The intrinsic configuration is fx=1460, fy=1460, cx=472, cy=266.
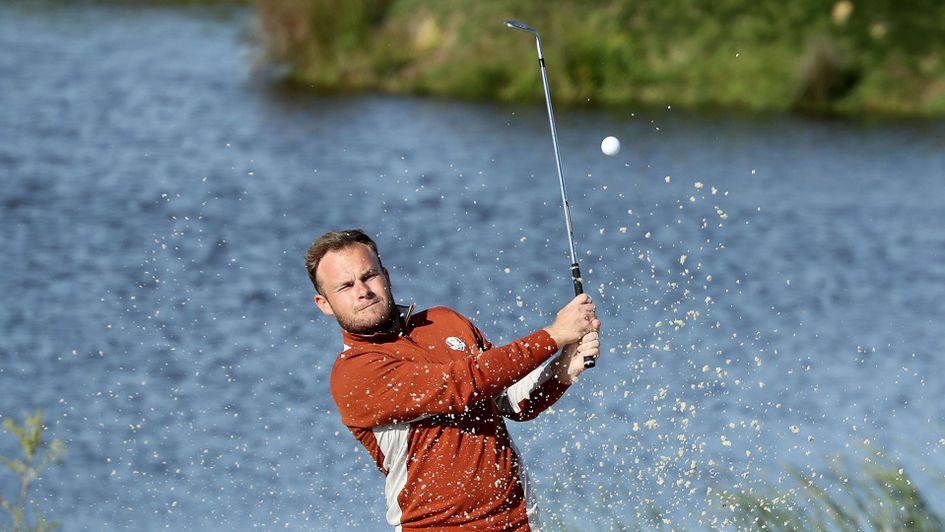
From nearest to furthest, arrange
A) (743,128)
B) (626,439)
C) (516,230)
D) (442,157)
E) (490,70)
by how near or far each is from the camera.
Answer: (626,439) < (516,230) < (442,157) < (743,128) < (490,70)

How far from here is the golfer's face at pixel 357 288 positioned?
16.4ft

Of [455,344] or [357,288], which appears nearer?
[357,288]

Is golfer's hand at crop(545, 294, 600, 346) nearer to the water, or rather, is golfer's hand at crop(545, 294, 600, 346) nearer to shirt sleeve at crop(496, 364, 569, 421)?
shirt sleeve at crop(496, 364, 569, 421)

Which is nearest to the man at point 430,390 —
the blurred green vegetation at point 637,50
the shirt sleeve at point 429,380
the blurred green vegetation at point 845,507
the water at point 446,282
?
the shirt sleeve at point 429,380

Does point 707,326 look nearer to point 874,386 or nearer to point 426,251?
point 874,386

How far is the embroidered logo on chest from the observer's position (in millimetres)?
5164

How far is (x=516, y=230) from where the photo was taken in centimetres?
1864

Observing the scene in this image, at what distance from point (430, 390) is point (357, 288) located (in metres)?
0.46

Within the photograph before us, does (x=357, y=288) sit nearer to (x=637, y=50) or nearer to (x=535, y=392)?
(x=535, y=392)

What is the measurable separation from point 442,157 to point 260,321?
359 inches

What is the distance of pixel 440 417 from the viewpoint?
503 centimetres

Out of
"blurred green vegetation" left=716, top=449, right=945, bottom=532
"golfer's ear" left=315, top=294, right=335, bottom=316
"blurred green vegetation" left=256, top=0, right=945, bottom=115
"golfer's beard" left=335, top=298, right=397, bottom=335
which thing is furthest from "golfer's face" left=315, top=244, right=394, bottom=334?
"blurred green vegetation" left=256, top=0, right=945, bottom=115

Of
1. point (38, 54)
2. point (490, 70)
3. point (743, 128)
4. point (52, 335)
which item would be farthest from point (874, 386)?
point (38, 54)

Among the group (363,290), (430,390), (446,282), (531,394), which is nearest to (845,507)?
(531,394)
